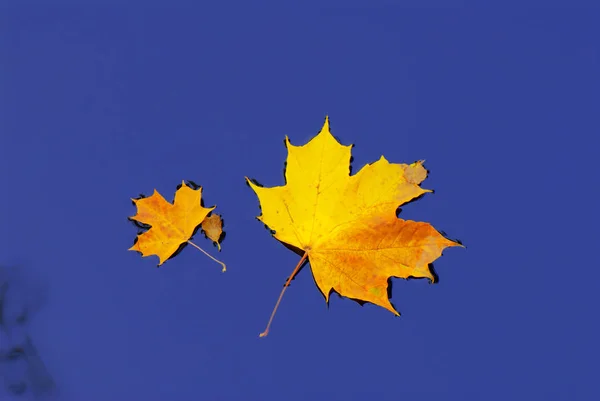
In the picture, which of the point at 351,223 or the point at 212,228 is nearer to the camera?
the point at 351,223

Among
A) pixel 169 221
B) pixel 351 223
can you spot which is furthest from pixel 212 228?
pixel 351 223

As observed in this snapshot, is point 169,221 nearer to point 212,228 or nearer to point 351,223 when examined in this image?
point 212,228

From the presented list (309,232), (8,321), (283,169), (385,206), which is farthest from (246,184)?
(8,321)

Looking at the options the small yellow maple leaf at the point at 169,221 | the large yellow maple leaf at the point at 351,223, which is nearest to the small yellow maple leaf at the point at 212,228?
the small yellow maple leaf at the point at 169,221

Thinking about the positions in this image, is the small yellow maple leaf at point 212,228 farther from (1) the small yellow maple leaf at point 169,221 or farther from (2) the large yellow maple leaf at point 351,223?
(2) the large yellow maple leaf at point 351,223

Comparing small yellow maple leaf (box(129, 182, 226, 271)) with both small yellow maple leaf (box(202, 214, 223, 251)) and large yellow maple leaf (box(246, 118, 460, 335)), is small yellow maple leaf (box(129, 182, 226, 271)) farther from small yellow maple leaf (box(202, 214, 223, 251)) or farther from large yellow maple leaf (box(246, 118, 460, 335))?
large yellow maple leaf (box(246, 118, 460, 335))

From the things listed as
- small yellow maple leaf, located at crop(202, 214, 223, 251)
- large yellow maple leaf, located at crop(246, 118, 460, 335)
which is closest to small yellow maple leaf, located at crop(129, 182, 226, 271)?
small yellow maple leaf, located at crop(202, 214, 223, 251)
